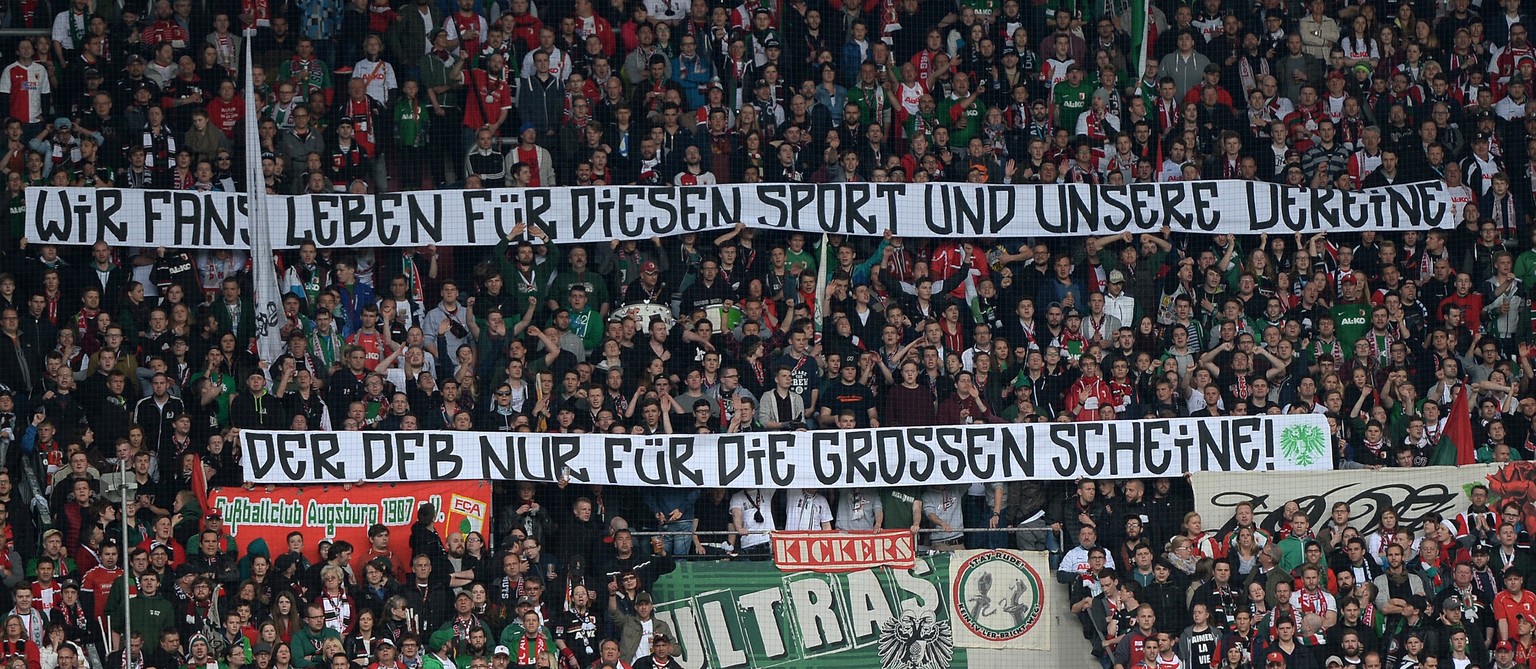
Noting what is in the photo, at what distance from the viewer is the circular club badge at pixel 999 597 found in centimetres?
1778

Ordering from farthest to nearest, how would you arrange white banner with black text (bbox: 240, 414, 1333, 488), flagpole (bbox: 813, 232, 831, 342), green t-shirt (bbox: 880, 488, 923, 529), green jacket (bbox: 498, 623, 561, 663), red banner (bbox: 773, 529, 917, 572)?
flagpole (bbox: 813, 232, 831, 342) < green t-shirt (bbox: 880, 488, 923, 529) < white banner with black text (bbox: 240, 414, 1333, 488) < red banner (bbox: 773, 529, 917, 572) < green jacket (bbox: 498, 623, 561, 663)

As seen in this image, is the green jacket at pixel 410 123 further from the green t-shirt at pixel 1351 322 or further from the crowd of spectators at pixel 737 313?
the green t-shirt at pixel 1351 322

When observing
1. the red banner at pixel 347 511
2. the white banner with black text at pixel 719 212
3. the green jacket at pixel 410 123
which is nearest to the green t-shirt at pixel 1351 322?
the white banner with black text at pixel 719 212

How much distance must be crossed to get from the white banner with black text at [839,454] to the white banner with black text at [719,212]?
239cm

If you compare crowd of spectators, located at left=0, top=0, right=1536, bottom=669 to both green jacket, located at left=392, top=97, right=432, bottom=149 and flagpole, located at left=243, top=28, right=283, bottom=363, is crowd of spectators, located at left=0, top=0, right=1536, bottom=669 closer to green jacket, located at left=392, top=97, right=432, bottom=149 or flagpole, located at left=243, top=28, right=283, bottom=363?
green jacket, located at left=392, top=97, right=432, bottom=149

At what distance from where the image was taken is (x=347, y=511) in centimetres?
1775

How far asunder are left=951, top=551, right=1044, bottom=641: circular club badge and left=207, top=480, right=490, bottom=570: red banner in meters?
3.54

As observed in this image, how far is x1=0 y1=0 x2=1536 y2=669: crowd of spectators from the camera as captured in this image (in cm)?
1706

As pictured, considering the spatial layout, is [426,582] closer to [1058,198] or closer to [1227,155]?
[1058,198]

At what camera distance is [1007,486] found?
60.1ft

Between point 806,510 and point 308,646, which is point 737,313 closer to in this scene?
point 806,510

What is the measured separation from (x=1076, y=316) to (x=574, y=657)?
488 cm

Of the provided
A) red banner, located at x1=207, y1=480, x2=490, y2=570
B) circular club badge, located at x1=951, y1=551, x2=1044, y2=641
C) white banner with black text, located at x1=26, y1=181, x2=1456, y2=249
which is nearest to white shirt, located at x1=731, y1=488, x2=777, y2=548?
circular club badge, located at x1=951, y1=551, x2=1044, y2=641

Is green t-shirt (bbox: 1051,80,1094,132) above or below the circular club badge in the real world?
above
